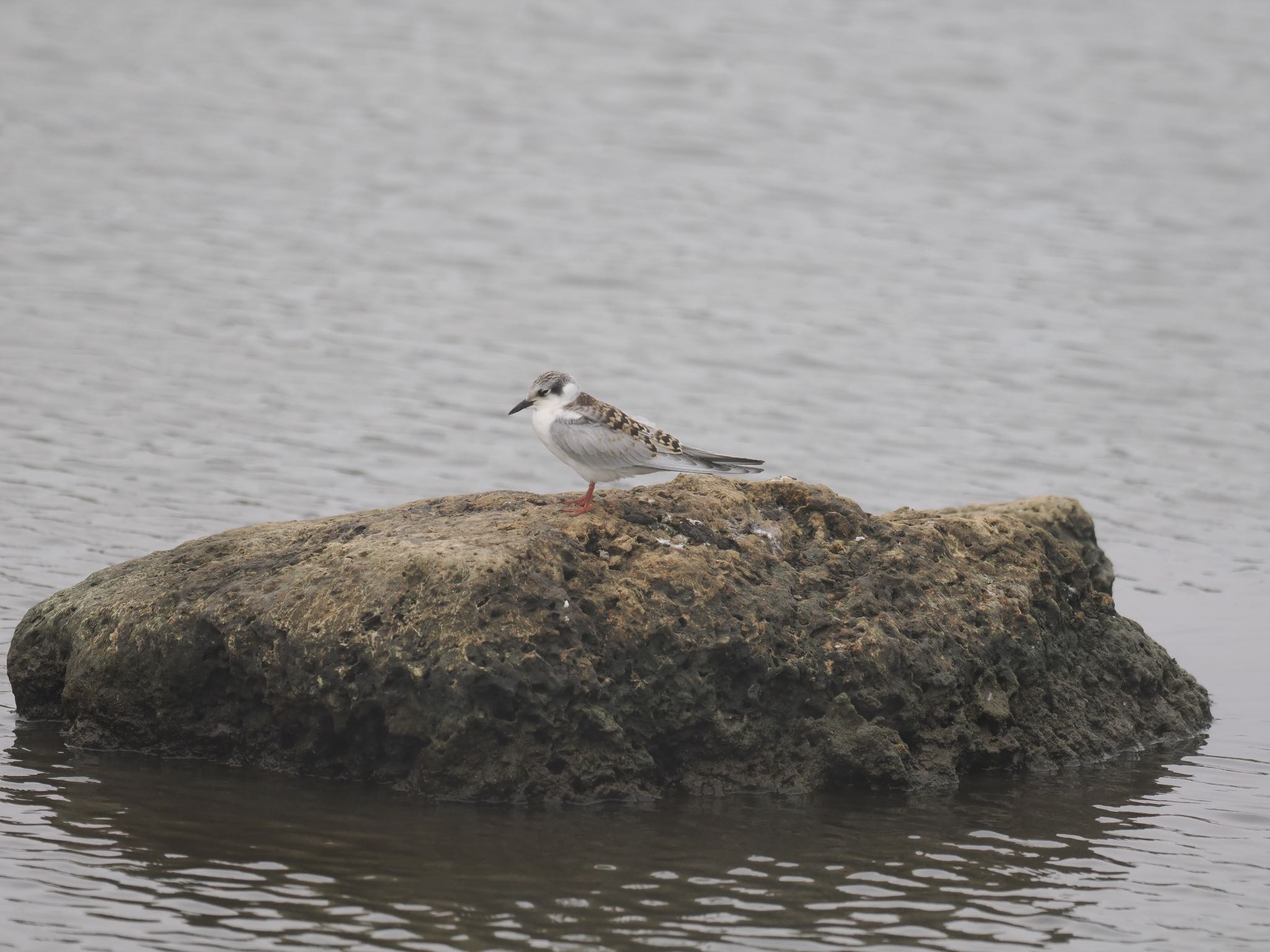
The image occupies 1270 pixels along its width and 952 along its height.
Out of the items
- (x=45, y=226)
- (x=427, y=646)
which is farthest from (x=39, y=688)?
(x=45, y=226)

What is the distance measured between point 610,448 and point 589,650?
119 cm

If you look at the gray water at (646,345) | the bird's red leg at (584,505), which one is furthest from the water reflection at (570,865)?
the bird's red leg at (584,505)

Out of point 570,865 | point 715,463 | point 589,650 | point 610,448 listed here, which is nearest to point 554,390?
point 610,448

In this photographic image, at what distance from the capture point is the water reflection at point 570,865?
7.46 meters

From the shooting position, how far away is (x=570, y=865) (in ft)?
26.5

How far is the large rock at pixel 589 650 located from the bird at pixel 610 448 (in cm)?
20

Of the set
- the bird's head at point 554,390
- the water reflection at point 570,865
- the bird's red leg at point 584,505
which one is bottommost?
the water reflection at point 570,865

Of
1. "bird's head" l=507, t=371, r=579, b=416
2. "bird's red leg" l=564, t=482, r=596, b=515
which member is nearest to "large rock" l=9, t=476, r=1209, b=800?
"bird's red leg" l=564, t=482, r=596, b=515

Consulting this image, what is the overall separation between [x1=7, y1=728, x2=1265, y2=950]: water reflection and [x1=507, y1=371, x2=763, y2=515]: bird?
183 centimetres

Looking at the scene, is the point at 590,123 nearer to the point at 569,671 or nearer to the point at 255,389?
the point at 255,389

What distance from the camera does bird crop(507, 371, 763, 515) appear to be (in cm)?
929

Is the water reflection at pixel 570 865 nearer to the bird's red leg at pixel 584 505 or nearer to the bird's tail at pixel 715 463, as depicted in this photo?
the bird's red leg at pixel 584 505

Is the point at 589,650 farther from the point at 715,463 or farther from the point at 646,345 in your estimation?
the point at 646,345

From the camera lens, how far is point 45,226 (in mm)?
23656
